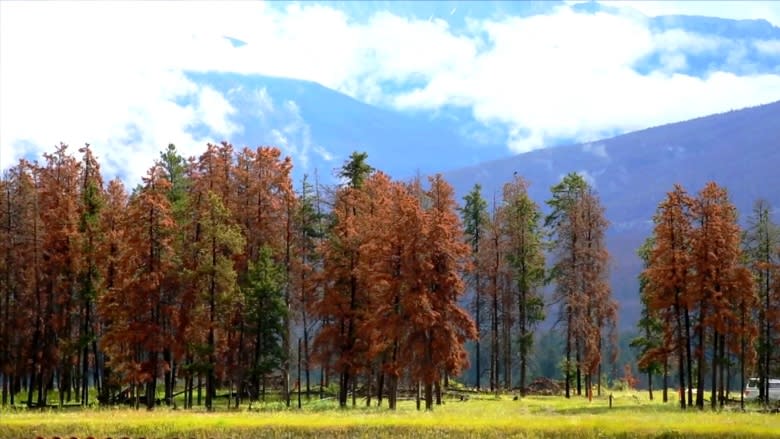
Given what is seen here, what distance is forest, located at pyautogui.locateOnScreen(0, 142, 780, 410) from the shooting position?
53.8 metres

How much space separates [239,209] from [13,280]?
54.1ft

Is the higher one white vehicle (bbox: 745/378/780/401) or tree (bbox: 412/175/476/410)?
tree (bbox: 412/175/476/410)

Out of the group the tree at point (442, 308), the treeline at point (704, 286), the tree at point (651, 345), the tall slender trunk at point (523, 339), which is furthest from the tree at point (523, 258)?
the tree at point (442, 308)

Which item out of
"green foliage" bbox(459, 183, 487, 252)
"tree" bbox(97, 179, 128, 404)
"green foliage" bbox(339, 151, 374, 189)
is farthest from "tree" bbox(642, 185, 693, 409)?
"tree" bbox(97, 179, 128, 404)

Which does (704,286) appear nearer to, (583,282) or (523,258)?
(583,282)

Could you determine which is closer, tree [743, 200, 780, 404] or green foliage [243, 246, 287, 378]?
green foliage [243, 246, 287, 378]

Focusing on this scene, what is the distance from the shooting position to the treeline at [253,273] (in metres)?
53.5

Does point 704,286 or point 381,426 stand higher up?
point 704,286

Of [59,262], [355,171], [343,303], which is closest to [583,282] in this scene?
[355,171]

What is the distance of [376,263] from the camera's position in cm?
5375

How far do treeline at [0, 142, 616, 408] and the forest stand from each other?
13 centimetres

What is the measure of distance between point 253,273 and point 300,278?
273 inches

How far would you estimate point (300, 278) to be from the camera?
213 feet

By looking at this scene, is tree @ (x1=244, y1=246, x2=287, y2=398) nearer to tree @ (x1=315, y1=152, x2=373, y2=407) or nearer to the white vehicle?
tree @ (x1=315, y1=152, x2=373, y2=407)
